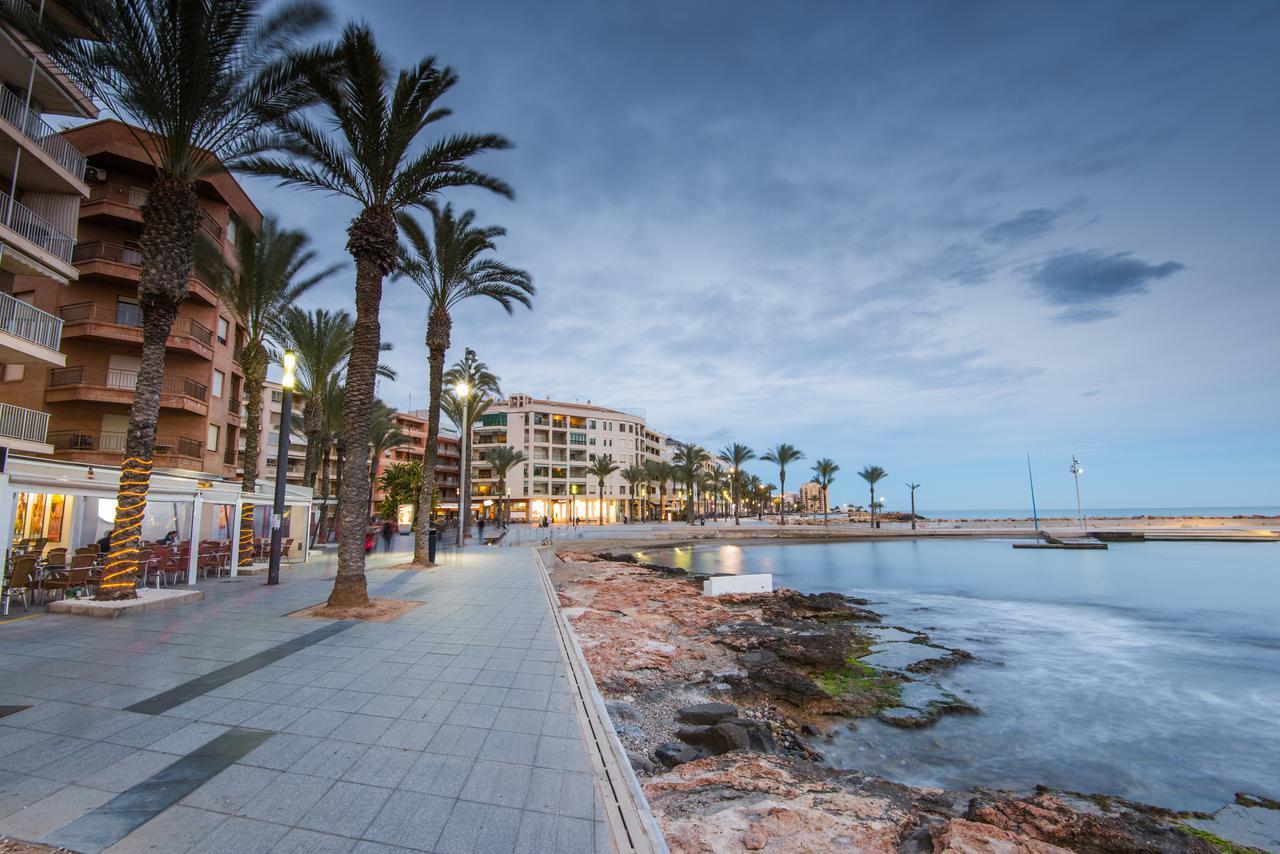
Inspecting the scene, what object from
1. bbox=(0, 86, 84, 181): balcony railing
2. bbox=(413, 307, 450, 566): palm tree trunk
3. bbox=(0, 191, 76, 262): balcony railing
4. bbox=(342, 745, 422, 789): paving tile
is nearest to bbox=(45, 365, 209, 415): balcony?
bbox=(0, 191, 76, 262): balcony railing

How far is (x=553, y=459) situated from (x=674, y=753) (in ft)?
255

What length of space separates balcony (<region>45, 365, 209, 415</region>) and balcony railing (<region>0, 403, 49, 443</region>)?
239 centimetres

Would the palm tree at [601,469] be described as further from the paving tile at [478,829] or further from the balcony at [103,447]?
the paving tile at [478,829]

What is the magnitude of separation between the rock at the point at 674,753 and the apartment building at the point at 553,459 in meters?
71.2

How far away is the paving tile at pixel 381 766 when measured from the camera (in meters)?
4.05

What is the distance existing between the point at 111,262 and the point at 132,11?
717 inches

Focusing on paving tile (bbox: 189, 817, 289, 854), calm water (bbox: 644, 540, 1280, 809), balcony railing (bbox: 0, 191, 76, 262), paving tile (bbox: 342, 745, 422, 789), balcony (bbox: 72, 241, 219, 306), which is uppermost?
balcony (bbox: 72, 241, 219, 306)

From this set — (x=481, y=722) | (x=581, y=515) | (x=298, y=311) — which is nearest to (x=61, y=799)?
(x=481, y=722)

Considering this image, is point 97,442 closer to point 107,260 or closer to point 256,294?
point 107,260

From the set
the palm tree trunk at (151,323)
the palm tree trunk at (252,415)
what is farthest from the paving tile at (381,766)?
the palm tree trunk at (252,415)

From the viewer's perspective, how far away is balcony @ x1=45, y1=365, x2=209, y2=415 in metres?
21.7

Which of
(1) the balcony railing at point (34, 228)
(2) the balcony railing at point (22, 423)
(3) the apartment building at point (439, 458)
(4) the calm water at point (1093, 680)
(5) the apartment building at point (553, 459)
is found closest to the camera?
(4) the calm water at point (1093, 680)

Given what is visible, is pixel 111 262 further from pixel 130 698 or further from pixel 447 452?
pixel 447 452

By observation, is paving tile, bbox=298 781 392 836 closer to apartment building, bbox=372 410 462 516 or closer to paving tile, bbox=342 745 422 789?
paving tile, bbox=342 745 422 789
